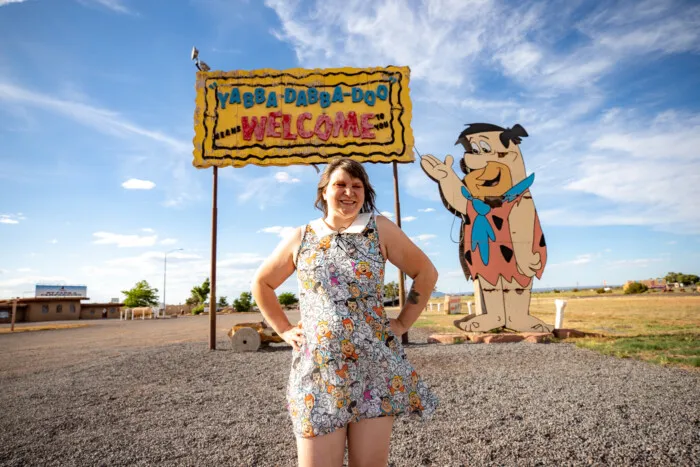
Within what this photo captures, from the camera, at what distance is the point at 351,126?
955cm

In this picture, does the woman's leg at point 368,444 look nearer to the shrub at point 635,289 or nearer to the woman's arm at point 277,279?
the woman's arm at point 277,279

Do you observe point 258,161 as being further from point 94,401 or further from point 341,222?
point 341,222

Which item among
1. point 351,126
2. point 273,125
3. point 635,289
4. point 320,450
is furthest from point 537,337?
point 635,289

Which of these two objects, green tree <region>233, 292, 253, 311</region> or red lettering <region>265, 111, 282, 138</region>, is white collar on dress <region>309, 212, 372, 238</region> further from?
green tree <region>233, 292, 253, 311</region>

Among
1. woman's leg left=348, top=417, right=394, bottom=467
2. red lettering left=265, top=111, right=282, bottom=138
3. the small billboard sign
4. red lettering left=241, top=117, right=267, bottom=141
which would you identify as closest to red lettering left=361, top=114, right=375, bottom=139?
red lettering left=265, top=111, right=282, bottom=138

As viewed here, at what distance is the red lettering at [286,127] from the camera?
957cm

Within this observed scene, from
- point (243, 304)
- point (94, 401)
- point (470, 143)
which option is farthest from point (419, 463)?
point (243, 304)

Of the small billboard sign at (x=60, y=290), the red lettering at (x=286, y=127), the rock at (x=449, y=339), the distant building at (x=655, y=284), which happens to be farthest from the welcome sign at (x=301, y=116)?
the small billboard sign at (x=60, y=290)

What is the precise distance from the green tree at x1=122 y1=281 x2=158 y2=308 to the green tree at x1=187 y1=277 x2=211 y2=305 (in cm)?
541

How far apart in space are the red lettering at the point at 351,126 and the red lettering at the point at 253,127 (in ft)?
6.62

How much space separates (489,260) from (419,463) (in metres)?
7.53

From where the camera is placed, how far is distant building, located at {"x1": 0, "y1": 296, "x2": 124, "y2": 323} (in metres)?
38.2

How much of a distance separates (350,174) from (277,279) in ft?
2.35

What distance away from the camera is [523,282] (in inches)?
391
